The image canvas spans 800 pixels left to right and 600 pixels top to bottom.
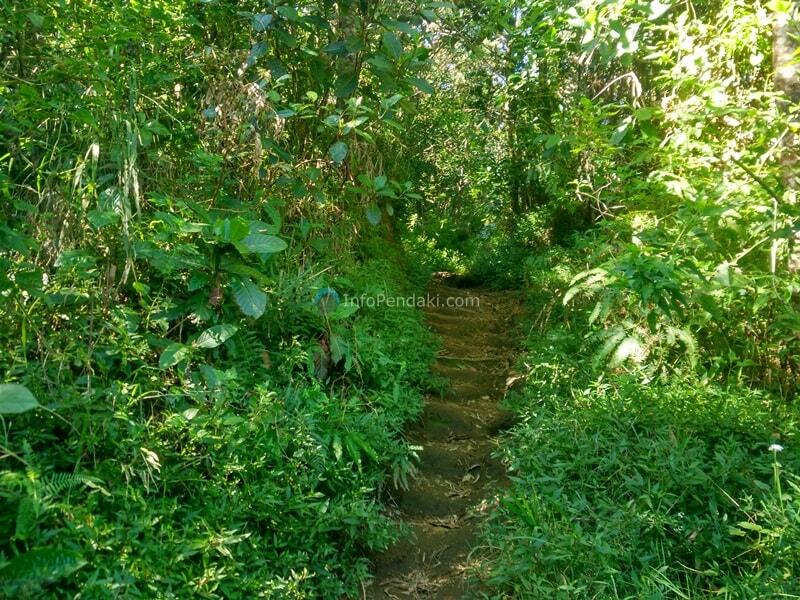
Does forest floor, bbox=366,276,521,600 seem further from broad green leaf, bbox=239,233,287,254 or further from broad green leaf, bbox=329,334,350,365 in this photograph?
broad green leaf, bbox=239,233,287,254

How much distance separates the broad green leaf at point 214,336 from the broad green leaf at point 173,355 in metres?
0.17

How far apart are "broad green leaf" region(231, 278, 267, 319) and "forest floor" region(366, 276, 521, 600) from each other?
4.43ft

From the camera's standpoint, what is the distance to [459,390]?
17.1 feet

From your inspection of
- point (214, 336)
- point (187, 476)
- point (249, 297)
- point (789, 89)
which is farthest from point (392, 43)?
point (187, 476)

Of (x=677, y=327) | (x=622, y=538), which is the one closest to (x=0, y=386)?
(x=622, y=538)

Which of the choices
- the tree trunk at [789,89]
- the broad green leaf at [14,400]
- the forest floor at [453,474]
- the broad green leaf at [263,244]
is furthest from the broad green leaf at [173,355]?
the tree trunk at [789,89]

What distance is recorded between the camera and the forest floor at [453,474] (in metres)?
3.12

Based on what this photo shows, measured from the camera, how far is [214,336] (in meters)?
3.23

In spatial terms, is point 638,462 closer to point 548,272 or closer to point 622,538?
point 622,538

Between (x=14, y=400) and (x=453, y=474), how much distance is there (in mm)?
2780

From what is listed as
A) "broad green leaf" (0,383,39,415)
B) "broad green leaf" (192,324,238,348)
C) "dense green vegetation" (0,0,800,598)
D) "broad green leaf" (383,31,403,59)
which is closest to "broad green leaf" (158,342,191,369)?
"dense green vegetation" (0,0,800,598)

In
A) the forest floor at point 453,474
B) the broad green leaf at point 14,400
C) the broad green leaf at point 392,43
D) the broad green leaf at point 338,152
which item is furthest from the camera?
the broad green leaf at point 338,152

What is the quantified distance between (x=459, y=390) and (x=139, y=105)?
3.18 meters

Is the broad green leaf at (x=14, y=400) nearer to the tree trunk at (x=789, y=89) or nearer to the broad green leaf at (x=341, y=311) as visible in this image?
the broad green leaf at (x=341, y=311)
